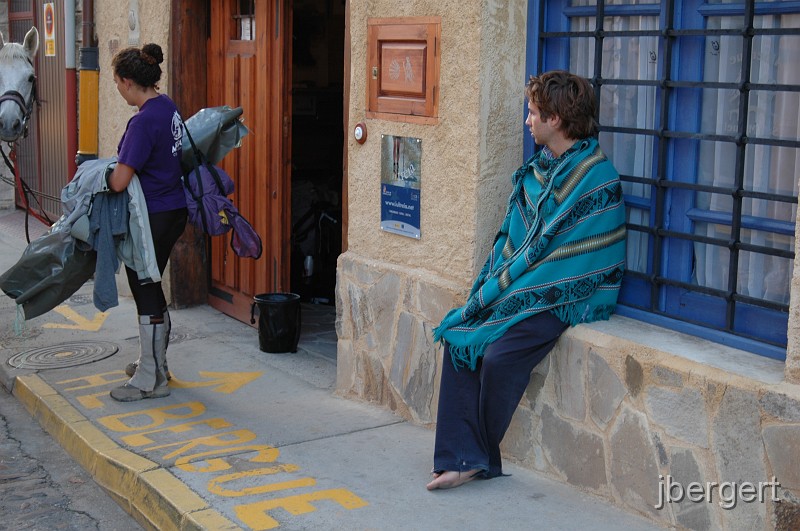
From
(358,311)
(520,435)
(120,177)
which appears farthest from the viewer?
(358,311)

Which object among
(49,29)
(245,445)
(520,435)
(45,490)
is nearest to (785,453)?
(520,435)

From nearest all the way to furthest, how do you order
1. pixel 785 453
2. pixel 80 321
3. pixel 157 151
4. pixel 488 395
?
pixel 785 453 → pixel 488 395 → pixel 157 151 → pixel 80 321

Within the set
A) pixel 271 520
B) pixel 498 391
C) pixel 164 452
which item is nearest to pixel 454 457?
pixel 498 391

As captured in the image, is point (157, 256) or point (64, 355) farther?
point (64, 355)

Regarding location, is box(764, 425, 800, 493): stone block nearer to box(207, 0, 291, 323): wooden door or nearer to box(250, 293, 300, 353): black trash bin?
box(250, 293, 300, 353): black trash bin

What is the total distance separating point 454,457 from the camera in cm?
453

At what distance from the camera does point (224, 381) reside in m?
6.38

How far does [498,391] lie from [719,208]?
114 cm

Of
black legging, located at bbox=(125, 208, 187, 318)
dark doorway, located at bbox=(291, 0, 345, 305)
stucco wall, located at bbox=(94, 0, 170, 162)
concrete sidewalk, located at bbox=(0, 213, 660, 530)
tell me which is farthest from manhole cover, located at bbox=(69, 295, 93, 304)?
black legging, located at bbox=(125, 208, 187, 318)

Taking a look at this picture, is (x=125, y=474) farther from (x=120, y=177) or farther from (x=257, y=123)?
(x=257, y=123)

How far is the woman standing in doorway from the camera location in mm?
5598

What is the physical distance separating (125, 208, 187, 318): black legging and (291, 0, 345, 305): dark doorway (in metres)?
2.81

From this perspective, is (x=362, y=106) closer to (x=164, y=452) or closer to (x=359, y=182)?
(x=359, y=182)

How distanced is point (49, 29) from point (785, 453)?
A: 890 cm
